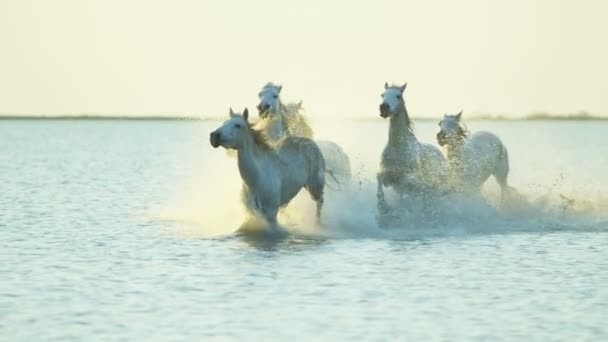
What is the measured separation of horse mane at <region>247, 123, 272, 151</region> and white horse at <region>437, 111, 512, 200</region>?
169 inches

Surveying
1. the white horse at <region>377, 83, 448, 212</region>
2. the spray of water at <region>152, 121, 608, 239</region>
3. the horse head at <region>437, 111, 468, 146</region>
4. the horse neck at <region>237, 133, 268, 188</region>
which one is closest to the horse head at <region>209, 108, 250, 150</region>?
the horse neck at <region>237, 133, 268, 188</region>

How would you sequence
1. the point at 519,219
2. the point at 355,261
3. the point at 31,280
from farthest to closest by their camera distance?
the point at 519,219 < the point at 355,261 < the point at 31,280

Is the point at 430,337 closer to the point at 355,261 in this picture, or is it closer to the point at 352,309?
the point at 352,309

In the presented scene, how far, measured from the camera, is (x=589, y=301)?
54.7 feet

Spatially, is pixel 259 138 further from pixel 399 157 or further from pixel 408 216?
pixel 408 216

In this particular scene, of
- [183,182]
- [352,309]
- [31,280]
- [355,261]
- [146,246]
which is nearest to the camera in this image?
[352,309]

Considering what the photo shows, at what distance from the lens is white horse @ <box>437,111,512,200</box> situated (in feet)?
85.5

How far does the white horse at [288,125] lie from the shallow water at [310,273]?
60 centimetres

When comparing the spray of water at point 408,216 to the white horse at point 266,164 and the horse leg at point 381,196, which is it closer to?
the horse leg at point 381,196

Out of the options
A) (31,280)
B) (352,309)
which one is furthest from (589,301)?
(31,280)

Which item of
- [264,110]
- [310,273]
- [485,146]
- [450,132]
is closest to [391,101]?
[264,110]

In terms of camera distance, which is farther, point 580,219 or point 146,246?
point 580,219

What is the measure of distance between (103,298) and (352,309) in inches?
114

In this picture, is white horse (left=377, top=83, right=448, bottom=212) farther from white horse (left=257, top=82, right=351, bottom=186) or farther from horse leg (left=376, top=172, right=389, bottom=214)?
white horse (left=257, top=82, right=351, bottom=186)
